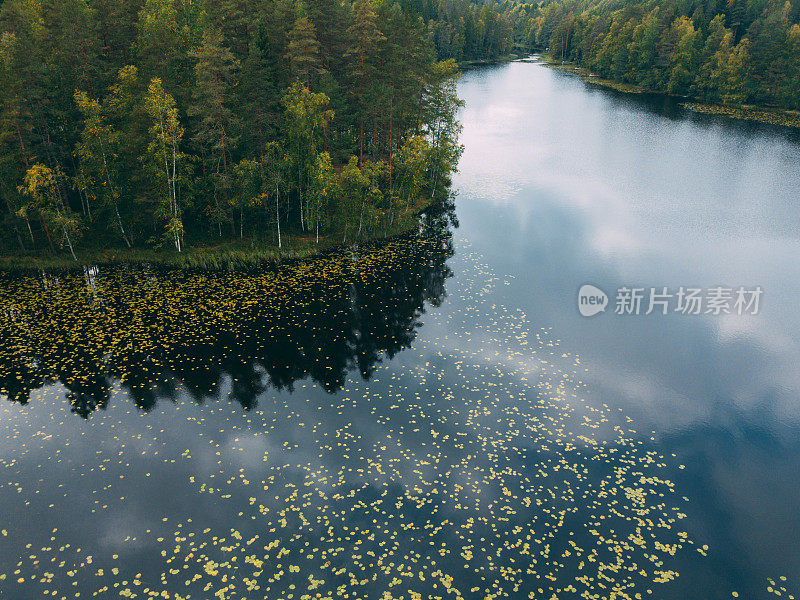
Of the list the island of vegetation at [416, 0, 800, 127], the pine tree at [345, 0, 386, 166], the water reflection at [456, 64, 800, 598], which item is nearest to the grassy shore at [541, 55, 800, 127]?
the island of vegetation at [416, 0, 800, 127]

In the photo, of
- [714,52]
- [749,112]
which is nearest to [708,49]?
[714,52]

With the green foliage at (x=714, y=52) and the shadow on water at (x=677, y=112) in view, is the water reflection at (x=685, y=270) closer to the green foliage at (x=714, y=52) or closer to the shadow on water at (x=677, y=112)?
the shadow on water at (x=677, y=112)

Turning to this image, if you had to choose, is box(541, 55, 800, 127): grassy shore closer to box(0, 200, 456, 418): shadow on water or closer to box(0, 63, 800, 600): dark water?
box(0, 63, 800, 600): dark water

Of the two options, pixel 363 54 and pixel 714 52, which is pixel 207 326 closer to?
pixel 363 54

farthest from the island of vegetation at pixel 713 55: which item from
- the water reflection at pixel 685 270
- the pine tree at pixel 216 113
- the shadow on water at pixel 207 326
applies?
the shadow on water at pixel 207 326

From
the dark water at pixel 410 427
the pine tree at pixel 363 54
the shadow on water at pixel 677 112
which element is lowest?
the dark water at pixel 410 427
